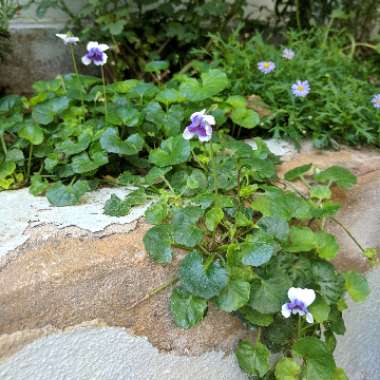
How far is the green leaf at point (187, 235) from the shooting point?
3.78ft

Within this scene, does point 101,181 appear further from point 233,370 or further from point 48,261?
point 233,370

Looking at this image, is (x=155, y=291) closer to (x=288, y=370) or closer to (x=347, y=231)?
(x=288, y=370)

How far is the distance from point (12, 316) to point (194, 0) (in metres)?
1.86

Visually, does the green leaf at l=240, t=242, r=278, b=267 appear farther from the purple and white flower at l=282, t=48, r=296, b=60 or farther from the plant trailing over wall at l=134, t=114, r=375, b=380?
the purple and white flower at l=282, t=48, r=296, b=60

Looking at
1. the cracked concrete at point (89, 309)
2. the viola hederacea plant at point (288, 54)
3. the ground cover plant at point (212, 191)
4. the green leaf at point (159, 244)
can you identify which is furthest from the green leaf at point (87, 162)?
the viola hederacea plant at point (288, 54)

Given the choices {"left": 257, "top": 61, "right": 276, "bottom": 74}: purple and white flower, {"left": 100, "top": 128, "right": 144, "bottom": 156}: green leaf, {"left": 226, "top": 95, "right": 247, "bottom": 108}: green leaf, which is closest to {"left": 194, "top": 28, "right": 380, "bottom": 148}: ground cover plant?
{"left": 257, "top": 61, "right": 276, "bottom": 74}: purple and white flower

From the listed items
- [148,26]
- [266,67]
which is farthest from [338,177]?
[148,26]

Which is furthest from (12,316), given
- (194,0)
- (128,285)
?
(194,0)

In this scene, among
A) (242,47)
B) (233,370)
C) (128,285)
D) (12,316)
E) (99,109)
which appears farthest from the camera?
(242,47)

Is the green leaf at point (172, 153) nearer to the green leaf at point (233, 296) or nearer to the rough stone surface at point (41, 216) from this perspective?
the rough stone surface at point (41, 216)

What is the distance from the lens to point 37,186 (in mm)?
1429

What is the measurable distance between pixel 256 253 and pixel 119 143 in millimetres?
560

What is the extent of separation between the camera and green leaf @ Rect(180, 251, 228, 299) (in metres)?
1.11

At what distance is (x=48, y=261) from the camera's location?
44.7 inches
